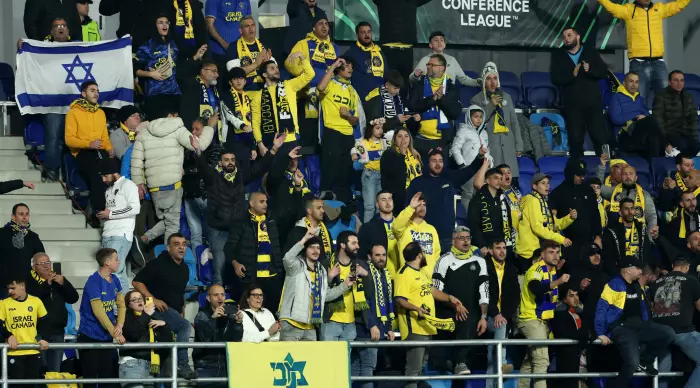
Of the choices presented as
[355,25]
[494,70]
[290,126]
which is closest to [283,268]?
[290,126]

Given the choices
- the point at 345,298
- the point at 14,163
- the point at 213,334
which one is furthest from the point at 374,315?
the point at 14,163

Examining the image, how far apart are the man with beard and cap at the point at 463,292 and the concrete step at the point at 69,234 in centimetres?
397

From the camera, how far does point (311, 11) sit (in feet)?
72.0

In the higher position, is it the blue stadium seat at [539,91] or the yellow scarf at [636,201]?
the blue stadium seat at [539,91]

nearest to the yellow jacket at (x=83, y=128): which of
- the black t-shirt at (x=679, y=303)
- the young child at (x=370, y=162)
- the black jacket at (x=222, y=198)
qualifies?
the black jacket at (x=222, y=198)

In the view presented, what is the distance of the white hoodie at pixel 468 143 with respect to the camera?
66.9 ft

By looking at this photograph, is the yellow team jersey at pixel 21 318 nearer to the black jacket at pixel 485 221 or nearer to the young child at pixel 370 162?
the young child at pixel 370 162

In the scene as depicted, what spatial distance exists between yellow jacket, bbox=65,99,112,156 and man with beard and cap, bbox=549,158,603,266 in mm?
5324

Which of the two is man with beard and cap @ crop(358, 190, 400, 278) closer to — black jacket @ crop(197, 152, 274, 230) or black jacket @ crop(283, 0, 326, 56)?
black jacket @ crop(197, 152, 274, 230)

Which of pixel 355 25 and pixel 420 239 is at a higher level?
pixel 355 25

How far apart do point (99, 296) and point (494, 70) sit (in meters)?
6.74

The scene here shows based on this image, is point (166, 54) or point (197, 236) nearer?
point (197, 236)

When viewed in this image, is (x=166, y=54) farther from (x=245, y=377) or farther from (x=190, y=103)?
(x=245, y=377)

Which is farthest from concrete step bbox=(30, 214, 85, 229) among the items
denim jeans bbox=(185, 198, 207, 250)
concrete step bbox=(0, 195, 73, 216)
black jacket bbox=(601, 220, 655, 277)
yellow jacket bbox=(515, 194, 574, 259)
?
black jacket bbox=(601, 220, 655, 277)
